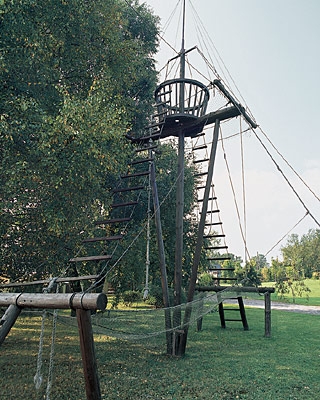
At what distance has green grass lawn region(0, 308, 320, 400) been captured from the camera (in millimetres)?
3775

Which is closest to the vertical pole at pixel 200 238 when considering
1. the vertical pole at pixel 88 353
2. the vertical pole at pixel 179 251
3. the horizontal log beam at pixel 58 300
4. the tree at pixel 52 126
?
the vertical pole at pixel 179 251

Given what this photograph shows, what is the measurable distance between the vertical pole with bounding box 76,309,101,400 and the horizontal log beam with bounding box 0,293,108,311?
0.18 meters

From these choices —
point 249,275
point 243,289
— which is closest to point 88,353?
point 243,289

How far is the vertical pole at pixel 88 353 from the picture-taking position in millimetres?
2732

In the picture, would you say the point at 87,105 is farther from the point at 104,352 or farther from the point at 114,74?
the point at 104,352

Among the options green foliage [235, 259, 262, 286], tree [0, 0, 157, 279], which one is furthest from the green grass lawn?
tree [0, 0, 157, 279]

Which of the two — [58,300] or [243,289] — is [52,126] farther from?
[243,289]

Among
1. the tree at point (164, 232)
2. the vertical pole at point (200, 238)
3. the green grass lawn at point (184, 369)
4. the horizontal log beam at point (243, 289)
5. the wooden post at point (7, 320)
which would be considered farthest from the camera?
the tree at point (164, 232)

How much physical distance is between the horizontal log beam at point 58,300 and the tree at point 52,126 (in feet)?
6.01

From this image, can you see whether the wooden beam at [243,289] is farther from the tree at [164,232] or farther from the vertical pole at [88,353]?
the vertical pole at [88,353]

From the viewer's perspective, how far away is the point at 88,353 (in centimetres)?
284

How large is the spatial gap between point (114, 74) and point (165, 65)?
1.02 m

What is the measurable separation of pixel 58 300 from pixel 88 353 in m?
0.62

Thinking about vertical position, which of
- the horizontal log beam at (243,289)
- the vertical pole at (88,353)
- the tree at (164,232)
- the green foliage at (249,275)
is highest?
the tree at (164,232)
